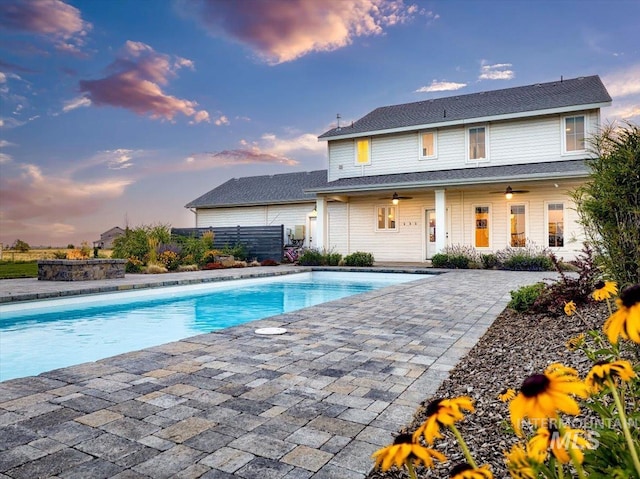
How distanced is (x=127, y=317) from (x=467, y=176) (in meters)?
11.3

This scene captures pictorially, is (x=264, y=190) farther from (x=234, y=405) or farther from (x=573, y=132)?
(x=234, y=405)

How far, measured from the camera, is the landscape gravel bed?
2.09 metres

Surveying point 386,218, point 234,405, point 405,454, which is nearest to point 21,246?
point 386,218

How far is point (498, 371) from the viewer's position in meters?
3.33

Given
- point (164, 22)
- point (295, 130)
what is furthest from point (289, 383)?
point (295, 130)

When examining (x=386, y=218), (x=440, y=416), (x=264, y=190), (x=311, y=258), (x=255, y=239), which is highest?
(x=264, y=190)

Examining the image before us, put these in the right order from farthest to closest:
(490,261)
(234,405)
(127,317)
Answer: (490,261)
(127,317)
(234,405)

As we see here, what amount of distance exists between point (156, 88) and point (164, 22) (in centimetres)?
232

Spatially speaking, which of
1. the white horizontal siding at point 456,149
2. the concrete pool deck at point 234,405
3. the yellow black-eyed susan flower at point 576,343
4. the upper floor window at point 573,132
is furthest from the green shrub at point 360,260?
the yellow black-eyed susan flower at point 576,343

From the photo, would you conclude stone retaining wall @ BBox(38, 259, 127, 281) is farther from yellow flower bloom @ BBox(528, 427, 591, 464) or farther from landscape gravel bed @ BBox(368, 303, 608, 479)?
yellow flower bloom @ BBox(528, 427, 591, 464)

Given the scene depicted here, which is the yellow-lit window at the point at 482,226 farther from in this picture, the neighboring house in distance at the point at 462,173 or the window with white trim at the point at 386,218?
the window with white trim at the point at 386,218

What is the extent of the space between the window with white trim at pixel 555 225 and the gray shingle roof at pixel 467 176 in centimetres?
155

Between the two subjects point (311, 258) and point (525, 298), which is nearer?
point (525, 298)

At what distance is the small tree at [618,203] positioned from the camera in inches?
133
